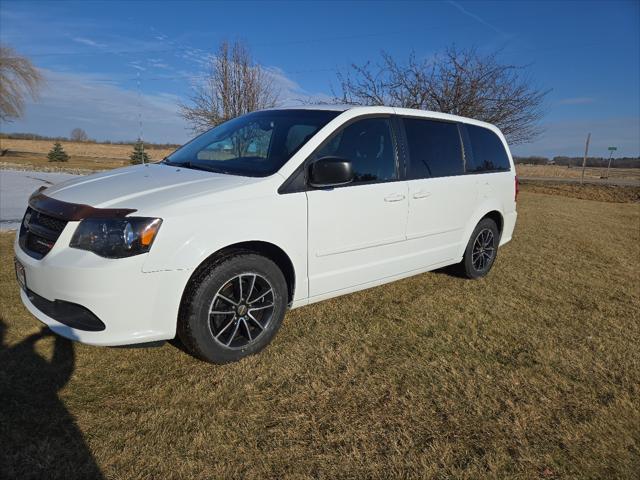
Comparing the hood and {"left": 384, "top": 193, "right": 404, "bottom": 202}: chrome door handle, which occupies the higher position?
the hood

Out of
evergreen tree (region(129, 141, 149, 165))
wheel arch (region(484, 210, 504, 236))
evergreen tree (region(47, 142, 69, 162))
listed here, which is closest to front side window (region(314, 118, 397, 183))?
wheel arch (region(484, 210, 504, 236))

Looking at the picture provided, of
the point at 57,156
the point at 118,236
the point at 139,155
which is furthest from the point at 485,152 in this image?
the point at 57,156

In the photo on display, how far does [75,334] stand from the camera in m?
2.43

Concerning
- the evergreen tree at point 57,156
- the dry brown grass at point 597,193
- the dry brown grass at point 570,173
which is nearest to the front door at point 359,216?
the dry brown grass at point 597,193

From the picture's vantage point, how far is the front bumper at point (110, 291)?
232 cm

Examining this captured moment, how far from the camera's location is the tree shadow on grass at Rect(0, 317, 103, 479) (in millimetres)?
1913

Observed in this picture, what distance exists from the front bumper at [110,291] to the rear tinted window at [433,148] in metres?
2.43

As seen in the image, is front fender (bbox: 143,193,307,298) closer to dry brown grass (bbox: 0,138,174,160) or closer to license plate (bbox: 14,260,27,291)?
license plate (bbox: 14,260,27,291)

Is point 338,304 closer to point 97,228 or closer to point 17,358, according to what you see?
point 97,228

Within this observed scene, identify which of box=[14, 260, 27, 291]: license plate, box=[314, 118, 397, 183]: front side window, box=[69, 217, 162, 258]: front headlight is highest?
box=[314, 118, 397, 183]: front side window

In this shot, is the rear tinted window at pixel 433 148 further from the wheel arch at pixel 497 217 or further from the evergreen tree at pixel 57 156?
the evergreen tree at pixel 57 156

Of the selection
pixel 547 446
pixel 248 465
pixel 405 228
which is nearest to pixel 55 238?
pixel 248 465

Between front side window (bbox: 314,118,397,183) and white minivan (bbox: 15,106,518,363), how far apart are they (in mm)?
13

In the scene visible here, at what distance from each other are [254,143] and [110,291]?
1842 mm
